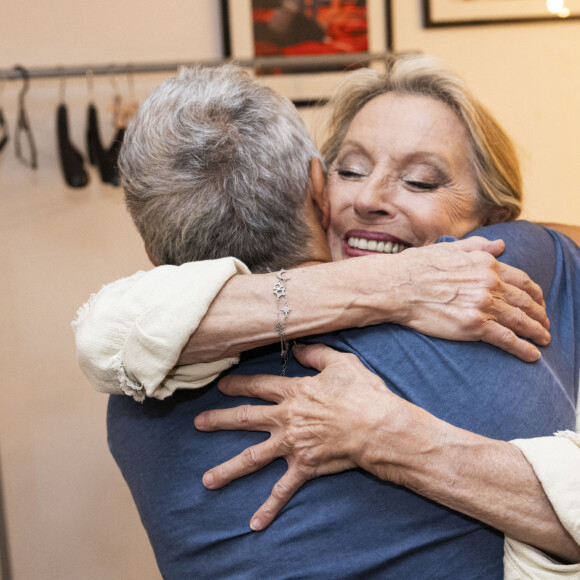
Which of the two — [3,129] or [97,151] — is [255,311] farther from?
[3,129]

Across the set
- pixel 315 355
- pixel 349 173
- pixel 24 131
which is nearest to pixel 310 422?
pixel 315 355

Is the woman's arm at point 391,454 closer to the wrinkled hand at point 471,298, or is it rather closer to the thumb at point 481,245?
the wrinkled hand at point 471,298

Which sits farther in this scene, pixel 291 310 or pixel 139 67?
pixel 139 67

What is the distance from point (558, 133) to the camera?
3.26 m

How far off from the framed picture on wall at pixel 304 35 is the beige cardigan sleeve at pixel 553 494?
2.06 meters

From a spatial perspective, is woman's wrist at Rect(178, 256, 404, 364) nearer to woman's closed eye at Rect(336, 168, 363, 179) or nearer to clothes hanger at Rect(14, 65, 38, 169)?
woman's closed eye at Rect(336, 168, 363, 179)

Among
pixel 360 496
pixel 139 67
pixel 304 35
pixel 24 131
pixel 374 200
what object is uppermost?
pixel 304 35

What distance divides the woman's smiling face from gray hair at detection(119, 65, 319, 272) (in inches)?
11.2

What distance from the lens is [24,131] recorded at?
8.70 ft

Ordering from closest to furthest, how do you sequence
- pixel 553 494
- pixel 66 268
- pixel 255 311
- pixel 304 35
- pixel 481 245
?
1. pixel 553 494
2. pixel 255 311
3. pixel 481 245
4. pixel 66 268
5. pixel 304 35

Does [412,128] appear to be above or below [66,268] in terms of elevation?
above

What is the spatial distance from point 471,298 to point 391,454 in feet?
0.95

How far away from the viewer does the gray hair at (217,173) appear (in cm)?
117

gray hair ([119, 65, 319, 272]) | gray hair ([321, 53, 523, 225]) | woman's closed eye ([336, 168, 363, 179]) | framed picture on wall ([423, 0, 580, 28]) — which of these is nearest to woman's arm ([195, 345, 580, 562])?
gray hair ([119, 65, 319, 272])
